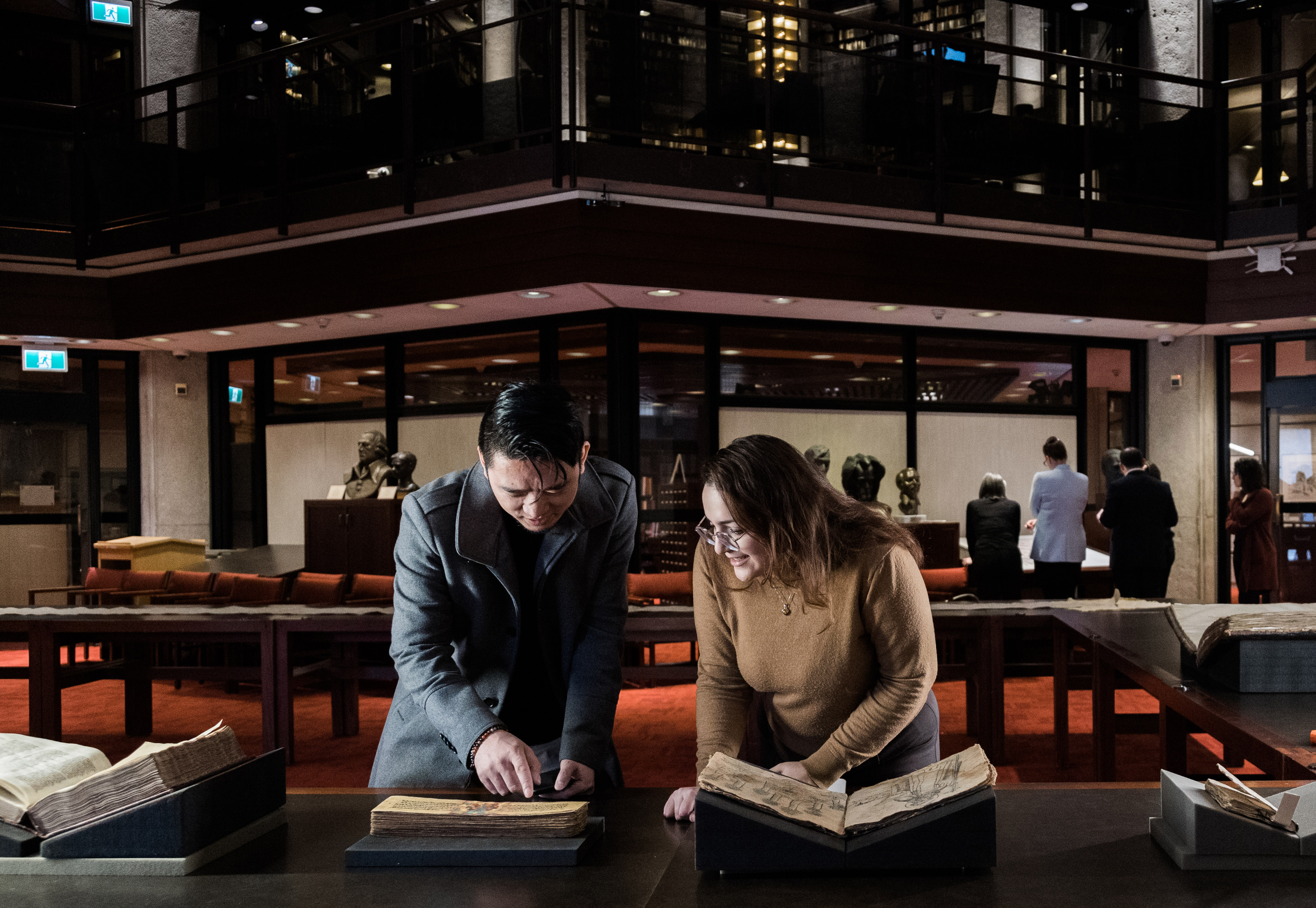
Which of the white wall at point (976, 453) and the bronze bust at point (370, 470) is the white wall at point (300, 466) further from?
the white wall at point (976, 453)

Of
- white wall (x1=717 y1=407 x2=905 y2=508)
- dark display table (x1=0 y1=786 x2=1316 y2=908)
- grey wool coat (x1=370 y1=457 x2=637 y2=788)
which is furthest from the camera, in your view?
white wall (x1=717 y1=407 x2=905 y2=508)

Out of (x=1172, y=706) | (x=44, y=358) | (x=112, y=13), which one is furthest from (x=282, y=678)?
(x=112, y=13)

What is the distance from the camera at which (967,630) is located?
15.9 ft

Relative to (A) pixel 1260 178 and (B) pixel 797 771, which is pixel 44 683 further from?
(A) pixel 1260 178

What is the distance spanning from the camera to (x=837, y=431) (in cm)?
913

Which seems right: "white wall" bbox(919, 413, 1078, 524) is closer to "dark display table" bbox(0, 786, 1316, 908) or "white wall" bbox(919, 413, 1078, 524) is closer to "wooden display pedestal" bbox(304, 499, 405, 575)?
"wooden display pedestal" bbox(304, 499, 405, 575)

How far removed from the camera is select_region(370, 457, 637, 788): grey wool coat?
6.35ft

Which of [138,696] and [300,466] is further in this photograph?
[300,466]

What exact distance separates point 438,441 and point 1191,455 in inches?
290

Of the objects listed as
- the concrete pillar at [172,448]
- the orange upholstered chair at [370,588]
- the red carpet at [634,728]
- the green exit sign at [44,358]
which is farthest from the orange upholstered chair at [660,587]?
the green exit sign at [44,358]

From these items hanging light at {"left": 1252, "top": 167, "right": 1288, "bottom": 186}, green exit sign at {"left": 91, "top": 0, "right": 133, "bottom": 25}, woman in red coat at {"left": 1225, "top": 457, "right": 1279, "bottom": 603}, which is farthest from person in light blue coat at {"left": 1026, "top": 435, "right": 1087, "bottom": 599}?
green exit sign at {"left": 91, "top": 0, "right": 133, "bottom": 25}

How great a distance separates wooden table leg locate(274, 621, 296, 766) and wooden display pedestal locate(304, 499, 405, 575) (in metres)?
2.46

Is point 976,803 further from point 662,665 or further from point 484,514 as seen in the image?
point 662,665

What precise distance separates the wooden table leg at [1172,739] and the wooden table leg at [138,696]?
5.47m
